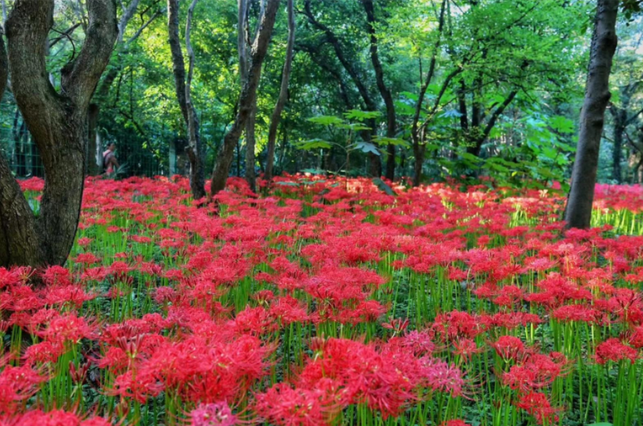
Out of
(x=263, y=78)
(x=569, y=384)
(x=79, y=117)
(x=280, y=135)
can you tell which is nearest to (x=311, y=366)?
(x=569, y=384)

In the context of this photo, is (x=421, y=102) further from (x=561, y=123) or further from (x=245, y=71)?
(x=561, y=123)

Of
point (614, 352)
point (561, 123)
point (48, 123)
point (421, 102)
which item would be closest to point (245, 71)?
point (421, 102)

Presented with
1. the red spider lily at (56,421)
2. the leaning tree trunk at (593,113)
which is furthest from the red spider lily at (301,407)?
the leaning tree trunk at (593,113)

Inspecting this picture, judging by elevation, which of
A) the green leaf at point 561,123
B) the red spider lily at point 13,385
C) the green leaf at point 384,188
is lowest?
the red spider lily at point 13,385

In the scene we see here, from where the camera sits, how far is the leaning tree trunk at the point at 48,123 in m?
2.84

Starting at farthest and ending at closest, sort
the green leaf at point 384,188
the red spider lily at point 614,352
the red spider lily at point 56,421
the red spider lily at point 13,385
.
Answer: the green leaf at point 384,188 → the red spider lily at point 614,352 → the red spider lily at point 13,385 → the red spider lily at point 56,421

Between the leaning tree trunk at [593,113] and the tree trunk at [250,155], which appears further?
the tree trunk at [250,155]

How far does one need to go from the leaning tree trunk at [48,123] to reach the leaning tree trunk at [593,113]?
197 inches

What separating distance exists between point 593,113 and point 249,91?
4.41 meters

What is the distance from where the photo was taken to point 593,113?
218 inches

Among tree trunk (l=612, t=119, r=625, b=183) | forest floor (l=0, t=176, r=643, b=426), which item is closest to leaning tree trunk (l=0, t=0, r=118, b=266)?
forest floor (l=0, t=176, r=643, b=426)

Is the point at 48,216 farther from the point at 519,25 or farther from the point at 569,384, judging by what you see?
the point at 519,25

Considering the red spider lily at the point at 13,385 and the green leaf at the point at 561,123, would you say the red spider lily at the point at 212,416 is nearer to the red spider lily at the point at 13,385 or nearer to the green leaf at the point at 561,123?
the red spider lily at the point at 13,385

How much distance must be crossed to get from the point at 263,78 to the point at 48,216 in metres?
10.6
